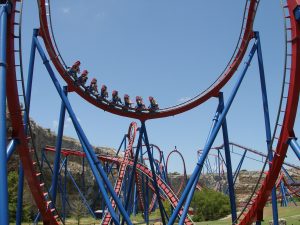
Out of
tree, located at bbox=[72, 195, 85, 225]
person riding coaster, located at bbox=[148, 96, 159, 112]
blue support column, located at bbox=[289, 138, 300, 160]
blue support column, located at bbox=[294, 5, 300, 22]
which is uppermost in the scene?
blue support column, located at bbox=[294, 5, 300, 22]

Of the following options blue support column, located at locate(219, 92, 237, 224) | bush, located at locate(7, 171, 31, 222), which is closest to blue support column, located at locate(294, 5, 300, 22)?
blue support column, located at locate(219, 92, 237, 224)

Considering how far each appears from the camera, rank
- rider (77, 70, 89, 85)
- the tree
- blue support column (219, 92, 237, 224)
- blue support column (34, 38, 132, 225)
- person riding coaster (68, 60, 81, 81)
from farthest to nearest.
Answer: the tree, rider (77, 70, 89, 85), person riding coaster (68, 60, 81, 81), blue support column (219, 92, 237, 224), blue support column (34, 38, 132, 225)

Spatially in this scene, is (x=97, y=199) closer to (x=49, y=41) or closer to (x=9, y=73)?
(x=49, y=41)

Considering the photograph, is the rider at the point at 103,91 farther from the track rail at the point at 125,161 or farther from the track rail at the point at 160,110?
the track rail at the point at 125,161

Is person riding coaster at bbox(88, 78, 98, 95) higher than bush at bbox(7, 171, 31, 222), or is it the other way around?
person riding coaster at bbox(88, 78, 98, 95)

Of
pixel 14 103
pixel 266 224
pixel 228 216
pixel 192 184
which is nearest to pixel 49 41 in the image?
pixel 14 103

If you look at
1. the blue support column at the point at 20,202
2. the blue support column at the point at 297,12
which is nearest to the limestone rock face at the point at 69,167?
the blue support column at the point at 20,202

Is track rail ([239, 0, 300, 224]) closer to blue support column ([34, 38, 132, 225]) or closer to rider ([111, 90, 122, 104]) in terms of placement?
blue support column ([34, 38, 132, 225])

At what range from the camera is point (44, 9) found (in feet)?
32.3

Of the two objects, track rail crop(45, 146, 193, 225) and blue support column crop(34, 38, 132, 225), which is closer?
blue support column crop(34, 38, 132, 225)

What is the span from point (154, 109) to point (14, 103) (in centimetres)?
645

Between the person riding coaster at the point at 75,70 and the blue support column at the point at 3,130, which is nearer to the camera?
the blue support column at the point at 3,130

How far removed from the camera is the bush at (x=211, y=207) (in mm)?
22766

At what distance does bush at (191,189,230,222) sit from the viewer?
22.8 meters
